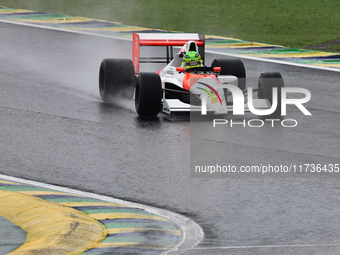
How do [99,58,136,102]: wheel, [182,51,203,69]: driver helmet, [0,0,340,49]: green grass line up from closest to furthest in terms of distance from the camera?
1. [182,51,203,69]: driver helmet
2. [99,58,136,102]: wheel
3. [0,0,340,49]: green grass

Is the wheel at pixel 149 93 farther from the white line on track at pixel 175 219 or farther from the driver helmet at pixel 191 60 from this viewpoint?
the white line on track at pixel 175 219

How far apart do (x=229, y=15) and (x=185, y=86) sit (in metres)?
12.3

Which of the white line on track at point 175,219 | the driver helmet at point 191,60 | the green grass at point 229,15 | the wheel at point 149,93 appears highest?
the green grass at point 229,15

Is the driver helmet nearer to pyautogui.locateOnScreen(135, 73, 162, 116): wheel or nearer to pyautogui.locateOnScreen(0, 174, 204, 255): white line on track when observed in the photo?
pyautogui.locateOnScreen(135, 73, 162, 116): wheel

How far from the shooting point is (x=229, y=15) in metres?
26.5

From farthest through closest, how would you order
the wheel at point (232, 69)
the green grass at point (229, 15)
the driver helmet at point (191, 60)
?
the green grass at point (229, 15), the wheel at point (232, 69), the driver helmet at point (191, 60)

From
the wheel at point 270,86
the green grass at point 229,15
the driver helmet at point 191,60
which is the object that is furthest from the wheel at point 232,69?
the green grass at point 229,15

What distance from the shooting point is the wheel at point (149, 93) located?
14.1 m

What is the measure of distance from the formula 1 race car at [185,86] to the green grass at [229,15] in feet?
24.7

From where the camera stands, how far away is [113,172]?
1109cm

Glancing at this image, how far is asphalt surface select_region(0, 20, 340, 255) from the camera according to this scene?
887cm

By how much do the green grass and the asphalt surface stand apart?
552 centimetres

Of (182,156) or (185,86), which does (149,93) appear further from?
(182,156)

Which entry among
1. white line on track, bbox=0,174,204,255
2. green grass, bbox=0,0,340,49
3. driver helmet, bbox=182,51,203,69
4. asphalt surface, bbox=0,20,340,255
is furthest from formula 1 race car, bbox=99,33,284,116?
green grass, bbox=0,0,340,49
